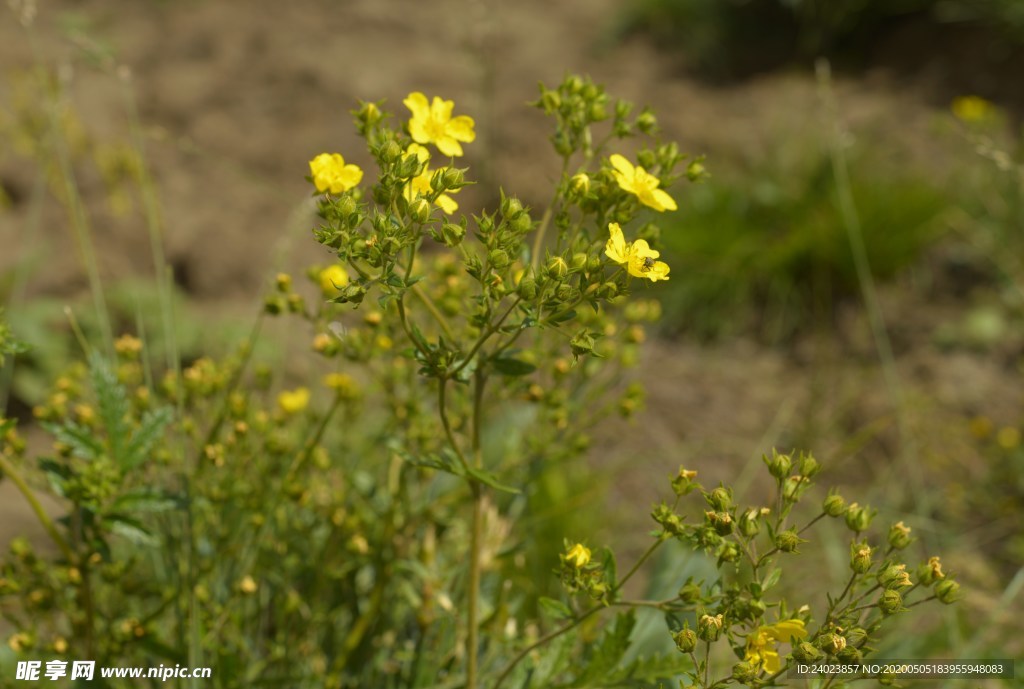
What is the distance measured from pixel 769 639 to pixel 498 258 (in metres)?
0.51

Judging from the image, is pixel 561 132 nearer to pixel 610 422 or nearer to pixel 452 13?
pixel 610 422

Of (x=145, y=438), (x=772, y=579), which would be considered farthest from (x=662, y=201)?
(x=145, y=438)

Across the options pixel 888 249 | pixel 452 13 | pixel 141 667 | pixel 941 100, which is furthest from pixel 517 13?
pixel 141 667

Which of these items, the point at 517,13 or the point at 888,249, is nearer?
the point at 888,249

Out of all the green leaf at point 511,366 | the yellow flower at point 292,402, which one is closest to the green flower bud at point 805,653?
the green leaf at point 511,366

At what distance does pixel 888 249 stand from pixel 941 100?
1.12m

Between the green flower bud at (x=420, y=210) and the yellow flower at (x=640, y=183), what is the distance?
25cm

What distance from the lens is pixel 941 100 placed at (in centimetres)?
405

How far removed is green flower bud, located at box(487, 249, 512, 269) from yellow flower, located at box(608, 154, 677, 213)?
0.20 metres

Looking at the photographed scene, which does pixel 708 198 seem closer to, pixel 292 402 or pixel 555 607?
pixel 292 402

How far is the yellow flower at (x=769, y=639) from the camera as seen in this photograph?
1030 millimetres

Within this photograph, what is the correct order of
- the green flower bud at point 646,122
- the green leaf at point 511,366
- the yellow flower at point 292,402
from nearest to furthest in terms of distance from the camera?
the green leaf at point 511,366, the green flower bud at point 646,122, the yellow flower at point 292,402

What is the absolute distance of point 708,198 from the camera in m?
3.69

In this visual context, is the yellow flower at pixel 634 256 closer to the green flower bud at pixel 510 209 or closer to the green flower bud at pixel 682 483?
the green flower bud at pixel 510 209
